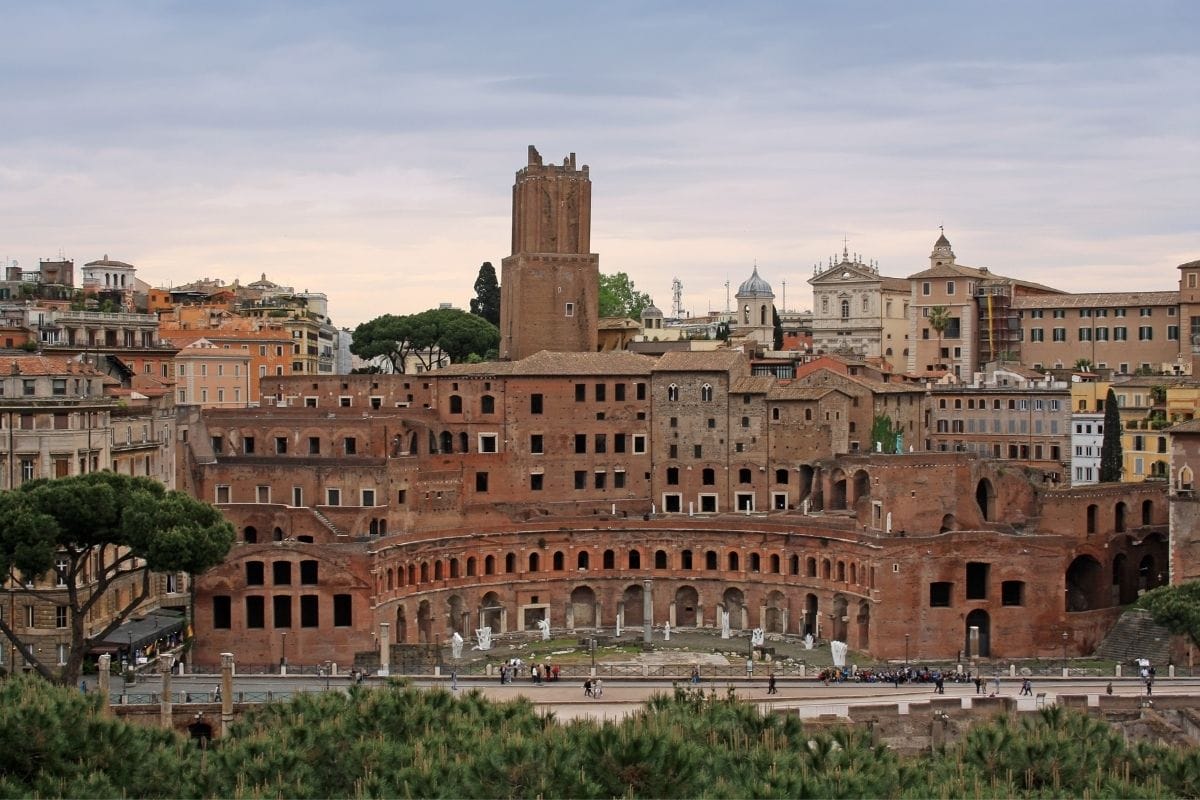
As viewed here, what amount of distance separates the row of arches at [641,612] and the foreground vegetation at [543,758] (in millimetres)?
30448

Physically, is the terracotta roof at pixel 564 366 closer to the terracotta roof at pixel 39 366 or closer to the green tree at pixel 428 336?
the green tree at pixel 428 336

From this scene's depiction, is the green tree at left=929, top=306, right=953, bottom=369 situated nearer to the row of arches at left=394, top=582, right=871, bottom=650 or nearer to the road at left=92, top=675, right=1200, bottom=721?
the row of arches at left=394, top=582, right=871, bottom=650

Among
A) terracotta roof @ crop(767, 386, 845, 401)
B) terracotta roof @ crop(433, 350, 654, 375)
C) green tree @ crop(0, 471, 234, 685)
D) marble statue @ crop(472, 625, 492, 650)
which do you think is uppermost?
terracotta roof @ crop(433, 350, 654, 375)

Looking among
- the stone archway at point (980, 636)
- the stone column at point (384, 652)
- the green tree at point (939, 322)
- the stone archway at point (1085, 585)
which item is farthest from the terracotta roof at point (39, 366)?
the green tree at point (939, 322)

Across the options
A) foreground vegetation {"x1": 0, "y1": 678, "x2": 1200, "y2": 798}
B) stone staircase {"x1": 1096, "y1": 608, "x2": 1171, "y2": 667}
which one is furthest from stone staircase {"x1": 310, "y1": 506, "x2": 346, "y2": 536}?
foreground vegetation {"x1": 0, "y1": 678, "x2": 1200, "y2": 798}

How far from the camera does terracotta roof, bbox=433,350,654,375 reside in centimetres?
7838

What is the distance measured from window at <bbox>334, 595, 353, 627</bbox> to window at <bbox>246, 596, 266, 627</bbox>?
2.61 metres

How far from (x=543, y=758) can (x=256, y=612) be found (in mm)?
34186

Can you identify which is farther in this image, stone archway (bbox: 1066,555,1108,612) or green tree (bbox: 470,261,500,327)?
green tree (bbox: 470,261,500,327)

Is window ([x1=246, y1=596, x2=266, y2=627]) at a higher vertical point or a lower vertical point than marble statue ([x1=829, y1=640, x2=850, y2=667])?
higher

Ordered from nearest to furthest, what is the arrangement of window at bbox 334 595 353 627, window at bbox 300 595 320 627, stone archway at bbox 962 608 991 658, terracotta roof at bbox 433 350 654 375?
window at bbox 300 595 320 627, window at bbox 334 595 353 627, stone archway at bbox 962 608 991 658, terracotta roof at bbox 433 350 654 375

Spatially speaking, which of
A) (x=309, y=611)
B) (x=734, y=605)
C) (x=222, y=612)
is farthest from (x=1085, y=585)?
(x=222, y=612)

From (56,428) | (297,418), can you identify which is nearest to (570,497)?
(297,418)

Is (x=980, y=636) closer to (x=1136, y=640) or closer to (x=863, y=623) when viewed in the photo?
(x=863, y=623)
